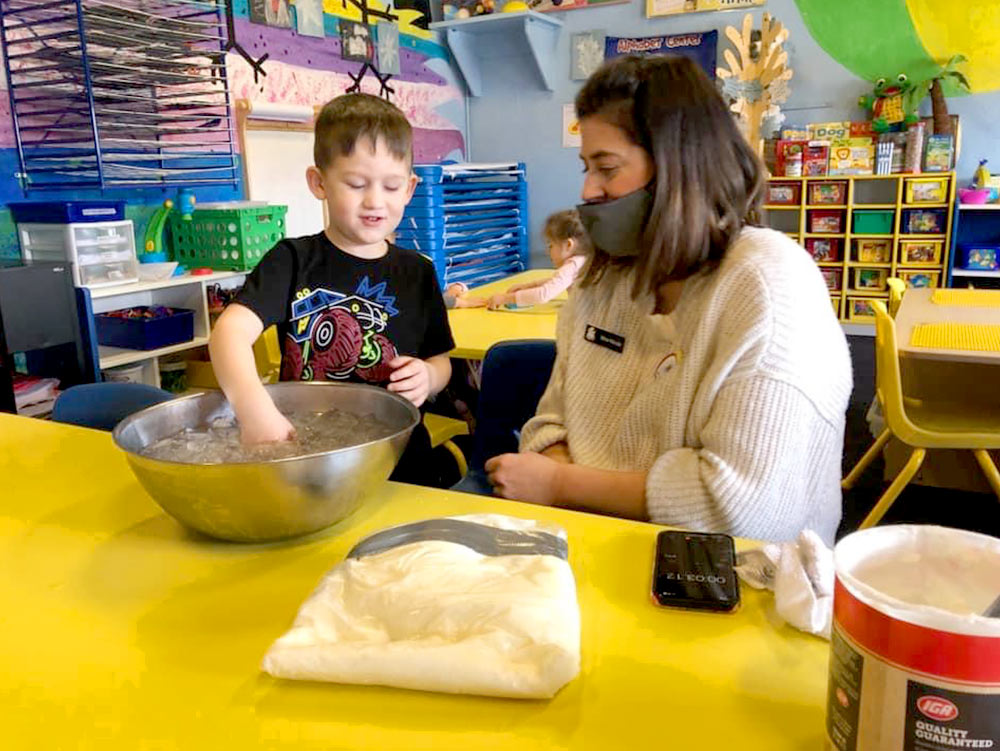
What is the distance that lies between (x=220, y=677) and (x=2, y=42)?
9.57 feet

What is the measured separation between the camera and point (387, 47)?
4.70 m

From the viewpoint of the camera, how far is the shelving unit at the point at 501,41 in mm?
5094

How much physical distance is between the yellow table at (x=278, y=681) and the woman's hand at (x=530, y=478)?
9.0 inches

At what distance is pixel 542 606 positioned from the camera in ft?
2.05

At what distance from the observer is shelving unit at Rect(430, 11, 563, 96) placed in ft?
16.7

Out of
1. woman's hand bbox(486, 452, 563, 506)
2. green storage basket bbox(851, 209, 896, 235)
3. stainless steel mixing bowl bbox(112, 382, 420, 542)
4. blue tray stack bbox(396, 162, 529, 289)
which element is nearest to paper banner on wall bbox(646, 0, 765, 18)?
blue tray stack bbox(396, 162, 529, 289)

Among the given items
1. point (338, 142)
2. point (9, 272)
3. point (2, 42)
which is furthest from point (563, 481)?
point (2, 42)

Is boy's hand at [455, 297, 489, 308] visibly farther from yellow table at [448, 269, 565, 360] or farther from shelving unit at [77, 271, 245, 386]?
shelving unit at [77, 271, 245, 386]

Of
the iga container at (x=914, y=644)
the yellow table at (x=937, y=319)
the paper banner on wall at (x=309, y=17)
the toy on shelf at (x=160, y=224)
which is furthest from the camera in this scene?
the paper banner on wall at (x=309, y=17)

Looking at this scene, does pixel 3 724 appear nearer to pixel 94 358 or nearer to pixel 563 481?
pixel 563 481

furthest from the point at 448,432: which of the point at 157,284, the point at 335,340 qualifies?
the point at 157,284

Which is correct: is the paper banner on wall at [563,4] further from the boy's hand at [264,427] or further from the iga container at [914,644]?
the iga container at [914,644]

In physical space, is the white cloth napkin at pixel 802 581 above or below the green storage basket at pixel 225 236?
below

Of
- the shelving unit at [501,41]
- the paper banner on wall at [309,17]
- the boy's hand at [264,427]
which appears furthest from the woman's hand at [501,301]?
the shelving unit at [501,41]
